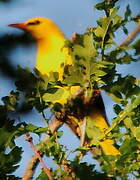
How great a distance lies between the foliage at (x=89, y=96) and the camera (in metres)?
1.05

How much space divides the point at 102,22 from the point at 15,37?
230 mm

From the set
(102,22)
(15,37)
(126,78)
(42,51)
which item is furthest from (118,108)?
(42,51)

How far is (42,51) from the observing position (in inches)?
99.9

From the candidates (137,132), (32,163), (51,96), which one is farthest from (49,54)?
(137,132)

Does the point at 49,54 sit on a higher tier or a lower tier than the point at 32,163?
higher

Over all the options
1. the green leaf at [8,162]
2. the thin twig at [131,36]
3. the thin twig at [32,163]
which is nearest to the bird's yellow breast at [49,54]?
the thin twig at [32,163]

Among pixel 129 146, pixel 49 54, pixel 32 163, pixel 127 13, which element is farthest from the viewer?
pixel 49 54

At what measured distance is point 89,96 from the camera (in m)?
1.18

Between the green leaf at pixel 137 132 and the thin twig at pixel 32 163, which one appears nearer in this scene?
the green leaf at pixel 137 132

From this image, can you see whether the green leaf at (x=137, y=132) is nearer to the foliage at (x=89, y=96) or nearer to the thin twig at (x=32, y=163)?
the foliage at (x=89, y=96)

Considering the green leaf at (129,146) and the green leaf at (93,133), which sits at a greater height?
the green leaf at (93,133)

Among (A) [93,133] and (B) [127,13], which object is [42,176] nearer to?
(A) [93,133]

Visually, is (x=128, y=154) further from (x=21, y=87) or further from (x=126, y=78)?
(x=21, y=87)

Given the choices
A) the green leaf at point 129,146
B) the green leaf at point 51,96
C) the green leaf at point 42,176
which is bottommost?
the green leaf at point 42,176
